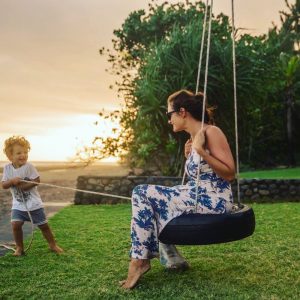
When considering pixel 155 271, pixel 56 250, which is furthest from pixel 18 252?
pixel 155 271

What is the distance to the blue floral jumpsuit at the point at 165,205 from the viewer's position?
11.3 feet

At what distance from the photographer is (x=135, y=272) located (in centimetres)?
346

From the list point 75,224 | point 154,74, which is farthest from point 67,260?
point 154,74

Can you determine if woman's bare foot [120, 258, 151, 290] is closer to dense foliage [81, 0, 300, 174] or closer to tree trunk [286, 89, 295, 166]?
dense foliage [81, 0, 300, 174]

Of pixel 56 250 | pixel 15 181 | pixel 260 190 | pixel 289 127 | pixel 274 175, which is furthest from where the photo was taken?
pixel 289 127

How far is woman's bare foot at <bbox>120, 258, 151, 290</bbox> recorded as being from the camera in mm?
3426

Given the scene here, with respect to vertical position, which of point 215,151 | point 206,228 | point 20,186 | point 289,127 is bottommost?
point 206,228

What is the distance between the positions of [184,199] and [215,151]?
408 millimetres

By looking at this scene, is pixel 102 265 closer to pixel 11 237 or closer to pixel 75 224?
pixel 11 237

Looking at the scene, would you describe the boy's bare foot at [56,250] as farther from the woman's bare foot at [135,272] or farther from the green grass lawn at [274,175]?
the green grass lawn at [274,175]

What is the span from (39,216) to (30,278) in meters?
1.03

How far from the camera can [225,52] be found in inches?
526

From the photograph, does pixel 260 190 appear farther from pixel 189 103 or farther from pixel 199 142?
pixel 199 142

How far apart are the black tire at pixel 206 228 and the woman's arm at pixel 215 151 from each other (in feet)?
0.98
